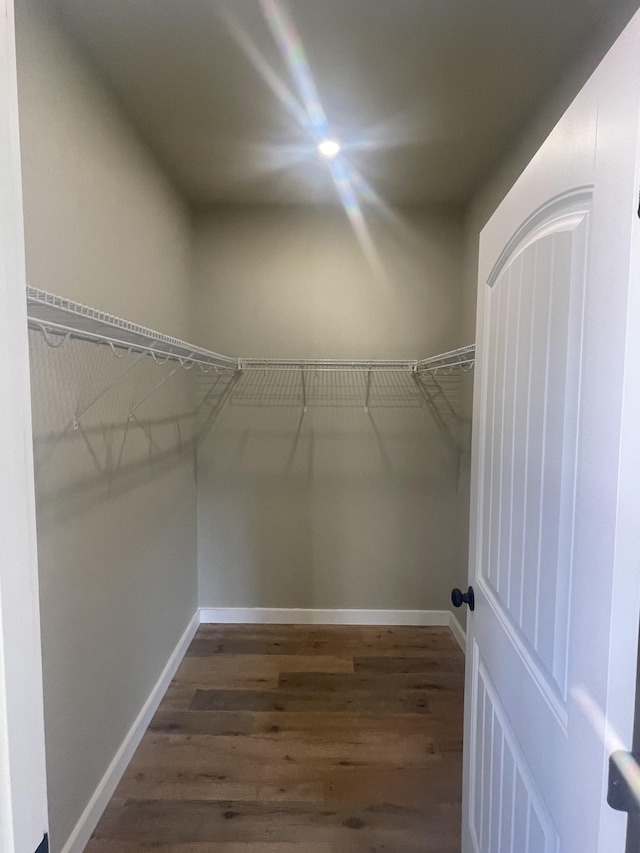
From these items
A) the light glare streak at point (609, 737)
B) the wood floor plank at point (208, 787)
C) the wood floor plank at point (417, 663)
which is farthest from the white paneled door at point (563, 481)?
the wood floor plank at point (417, 663)

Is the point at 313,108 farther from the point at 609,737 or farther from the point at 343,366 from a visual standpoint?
the point at 609,737

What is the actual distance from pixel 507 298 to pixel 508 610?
2.37 ft

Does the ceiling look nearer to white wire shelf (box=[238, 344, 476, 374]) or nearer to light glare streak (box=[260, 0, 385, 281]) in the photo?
light glare streak (box=[260, 0, 385, 281])

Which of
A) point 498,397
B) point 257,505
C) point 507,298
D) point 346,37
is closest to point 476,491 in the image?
point 498,397

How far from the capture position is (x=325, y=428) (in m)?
2.80

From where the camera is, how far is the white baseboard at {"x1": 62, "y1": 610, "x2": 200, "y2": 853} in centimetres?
148

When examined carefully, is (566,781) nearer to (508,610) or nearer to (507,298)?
(508,610)

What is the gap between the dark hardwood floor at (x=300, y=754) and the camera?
1.55 m

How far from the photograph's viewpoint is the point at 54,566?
1335 mm

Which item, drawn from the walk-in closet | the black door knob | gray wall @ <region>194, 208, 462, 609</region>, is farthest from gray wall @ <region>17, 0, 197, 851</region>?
the black door knob

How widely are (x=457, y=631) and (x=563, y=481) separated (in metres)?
2.25

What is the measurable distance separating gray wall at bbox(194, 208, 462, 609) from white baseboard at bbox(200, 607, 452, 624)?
0.18 feet

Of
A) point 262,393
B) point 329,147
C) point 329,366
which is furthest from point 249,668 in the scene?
point 329,147

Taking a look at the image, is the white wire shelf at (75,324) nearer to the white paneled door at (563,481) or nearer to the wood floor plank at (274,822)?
the white paneled door at (563,481)
